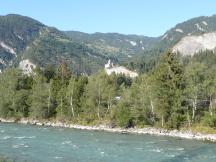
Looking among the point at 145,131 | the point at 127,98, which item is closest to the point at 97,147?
the point at 145,131

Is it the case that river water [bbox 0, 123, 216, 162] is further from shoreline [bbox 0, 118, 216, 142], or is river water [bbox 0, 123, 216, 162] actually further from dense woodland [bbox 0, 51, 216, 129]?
dense woodland [bbox 0, 51, 216, 129]

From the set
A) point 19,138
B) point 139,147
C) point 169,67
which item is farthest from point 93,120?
point 139,147

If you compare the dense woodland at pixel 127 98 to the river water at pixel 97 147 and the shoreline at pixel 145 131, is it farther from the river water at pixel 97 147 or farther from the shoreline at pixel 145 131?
the river water at pixel 97 147

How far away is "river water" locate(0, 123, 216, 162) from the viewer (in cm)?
5294

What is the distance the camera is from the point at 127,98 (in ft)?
290

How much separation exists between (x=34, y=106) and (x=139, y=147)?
44.5 meters

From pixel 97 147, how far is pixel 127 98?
27595 millimetres

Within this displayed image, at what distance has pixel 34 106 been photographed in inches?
3984

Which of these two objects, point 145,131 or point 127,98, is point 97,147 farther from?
point 127,98

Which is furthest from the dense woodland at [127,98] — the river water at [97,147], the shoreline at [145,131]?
the river water at [97,147]

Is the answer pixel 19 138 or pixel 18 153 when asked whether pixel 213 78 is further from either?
pixel 18 153

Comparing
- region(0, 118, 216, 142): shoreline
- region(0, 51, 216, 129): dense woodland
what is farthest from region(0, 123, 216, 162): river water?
region(0, 51, 216, 129): dense woodland

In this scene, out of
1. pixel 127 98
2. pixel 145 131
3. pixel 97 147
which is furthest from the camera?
pixel 127 98

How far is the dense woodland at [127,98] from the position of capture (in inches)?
3189
